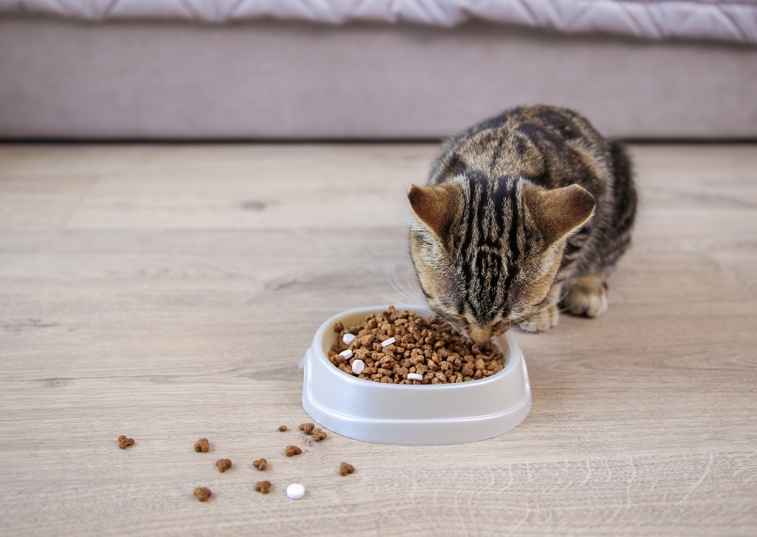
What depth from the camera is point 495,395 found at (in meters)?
1.27

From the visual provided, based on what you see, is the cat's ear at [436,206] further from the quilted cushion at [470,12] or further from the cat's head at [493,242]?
the quilted cushion at [470,12]

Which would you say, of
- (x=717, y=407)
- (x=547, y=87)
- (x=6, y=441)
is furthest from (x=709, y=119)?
(x=6, y=441)

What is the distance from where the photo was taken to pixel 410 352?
1355 millimetres

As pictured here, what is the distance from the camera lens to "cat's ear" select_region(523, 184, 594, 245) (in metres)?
1.22

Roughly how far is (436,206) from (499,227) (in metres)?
0.12

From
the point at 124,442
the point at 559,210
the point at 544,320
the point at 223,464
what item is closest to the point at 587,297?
the point at 544,320

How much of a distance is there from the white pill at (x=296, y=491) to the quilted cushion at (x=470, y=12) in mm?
1945

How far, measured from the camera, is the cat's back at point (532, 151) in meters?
1.46

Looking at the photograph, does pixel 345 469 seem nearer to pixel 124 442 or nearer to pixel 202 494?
pixel 202 494

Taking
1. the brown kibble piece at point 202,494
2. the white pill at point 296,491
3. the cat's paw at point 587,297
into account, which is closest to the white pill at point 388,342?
the white pill at point 296,491

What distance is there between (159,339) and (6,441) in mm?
398

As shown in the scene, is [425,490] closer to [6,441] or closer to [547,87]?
[6,441]

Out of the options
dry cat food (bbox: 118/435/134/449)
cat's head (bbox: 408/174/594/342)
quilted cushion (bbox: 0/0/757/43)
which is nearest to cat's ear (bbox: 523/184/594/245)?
cat's head (bbox: 408/174/594/342)

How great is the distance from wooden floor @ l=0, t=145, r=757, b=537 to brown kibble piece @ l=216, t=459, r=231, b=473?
1cm
